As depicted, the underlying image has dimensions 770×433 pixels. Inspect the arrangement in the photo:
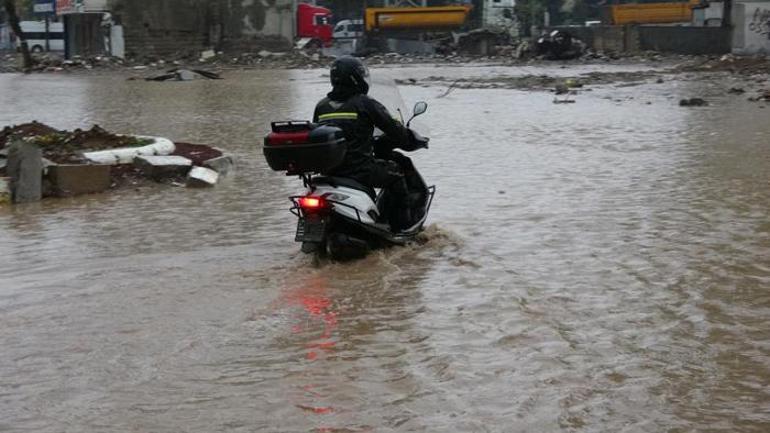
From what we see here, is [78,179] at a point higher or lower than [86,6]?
lower

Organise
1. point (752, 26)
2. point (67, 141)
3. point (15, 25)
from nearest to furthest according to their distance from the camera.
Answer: point (67, 141)
point (752, 26)
point (15, 25)

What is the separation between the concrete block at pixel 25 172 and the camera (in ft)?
33.0

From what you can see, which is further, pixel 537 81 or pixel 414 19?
pixel 414 19

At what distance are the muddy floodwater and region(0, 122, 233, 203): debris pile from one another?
0.30 m

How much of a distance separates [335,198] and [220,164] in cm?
532

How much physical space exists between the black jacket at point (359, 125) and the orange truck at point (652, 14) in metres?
56.3

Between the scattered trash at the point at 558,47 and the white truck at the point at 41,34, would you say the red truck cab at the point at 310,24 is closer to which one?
the scattered trash at the point at 558,47

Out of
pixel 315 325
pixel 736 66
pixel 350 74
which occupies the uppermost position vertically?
pixel 350 74

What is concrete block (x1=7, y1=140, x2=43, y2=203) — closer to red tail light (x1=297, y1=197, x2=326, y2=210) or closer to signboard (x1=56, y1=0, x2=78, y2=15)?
red tail light (x1=297, y1=197, x2=326, y2=210)

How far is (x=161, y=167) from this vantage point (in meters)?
11.3

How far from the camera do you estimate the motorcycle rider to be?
7.12 meters

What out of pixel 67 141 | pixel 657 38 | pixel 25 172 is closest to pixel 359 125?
pixel 25 172

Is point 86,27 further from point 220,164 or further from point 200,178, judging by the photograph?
point 200,178

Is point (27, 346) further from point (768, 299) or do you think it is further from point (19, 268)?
point (768, 299)
